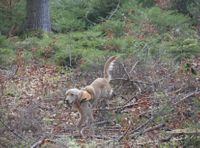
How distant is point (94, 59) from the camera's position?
13.1 m

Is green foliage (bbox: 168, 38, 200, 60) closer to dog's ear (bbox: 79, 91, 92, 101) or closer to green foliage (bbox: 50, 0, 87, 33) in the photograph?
dog's ear (bbox: 79, 91, 92, 101)

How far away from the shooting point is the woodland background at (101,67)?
29.5ft

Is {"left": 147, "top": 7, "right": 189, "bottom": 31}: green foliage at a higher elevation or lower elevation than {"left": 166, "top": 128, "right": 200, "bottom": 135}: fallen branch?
higher

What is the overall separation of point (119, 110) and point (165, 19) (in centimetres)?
700

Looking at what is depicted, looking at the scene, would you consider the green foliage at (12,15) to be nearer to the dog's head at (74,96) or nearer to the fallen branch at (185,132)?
the dog's head at (74,96)

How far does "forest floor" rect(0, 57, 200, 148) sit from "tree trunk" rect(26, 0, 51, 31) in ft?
16.2

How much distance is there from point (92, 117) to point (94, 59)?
335 cm

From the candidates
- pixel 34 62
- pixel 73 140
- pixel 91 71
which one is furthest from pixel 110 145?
pixel 34 62

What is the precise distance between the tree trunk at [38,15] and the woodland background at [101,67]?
30 millimetres

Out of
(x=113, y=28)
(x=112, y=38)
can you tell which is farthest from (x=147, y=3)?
(x=112, y=38)

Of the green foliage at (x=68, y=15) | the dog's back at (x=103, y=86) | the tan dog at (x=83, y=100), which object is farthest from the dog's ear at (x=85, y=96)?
the green foliage at (x=68, y=15)

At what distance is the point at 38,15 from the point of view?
59.4 feet

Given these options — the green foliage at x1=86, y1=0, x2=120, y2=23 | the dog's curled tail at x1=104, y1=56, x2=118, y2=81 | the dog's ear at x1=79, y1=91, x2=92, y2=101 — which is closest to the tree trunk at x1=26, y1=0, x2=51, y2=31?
the green foliage at x1=86, y1=0, x2=120, y2=23

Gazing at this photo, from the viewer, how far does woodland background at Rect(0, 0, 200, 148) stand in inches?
354
